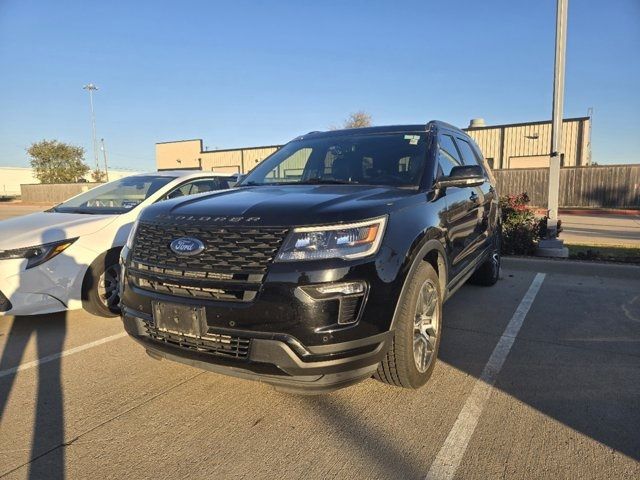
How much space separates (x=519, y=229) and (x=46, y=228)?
23.8 feet

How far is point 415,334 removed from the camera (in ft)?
9.93

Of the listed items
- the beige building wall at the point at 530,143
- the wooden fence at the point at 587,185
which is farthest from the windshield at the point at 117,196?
the beige building wall at the point at 530,143

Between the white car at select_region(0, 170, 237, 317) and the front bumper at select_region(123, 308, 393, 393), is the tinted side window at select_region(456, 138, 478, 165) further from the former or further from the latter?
the front bumper at select_region(123, 308, 393, 393)

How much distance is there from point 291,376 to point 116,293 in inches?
122

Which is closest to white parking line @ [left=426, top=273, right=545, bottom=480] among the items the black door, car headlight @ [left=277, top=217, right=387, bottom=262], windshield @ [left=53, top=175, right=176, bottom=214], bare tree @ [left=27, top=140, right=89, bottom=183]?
the black door

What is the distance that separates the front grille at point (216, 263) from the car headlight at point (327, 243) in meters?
0.07

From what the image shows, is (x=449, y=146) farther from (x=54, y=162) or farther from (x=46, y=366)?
(x=54, y=162)

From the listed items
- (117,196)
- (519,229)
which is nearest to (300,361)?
(117,196)

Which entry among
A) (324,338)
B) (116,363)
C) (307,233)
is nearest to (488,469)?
(324,338)

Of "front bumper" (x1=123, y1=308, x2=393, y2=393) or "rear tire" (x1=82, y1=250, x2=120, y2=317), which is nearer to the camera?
"front bumper" (x1=123, y1=308, x2=393, y2=393)

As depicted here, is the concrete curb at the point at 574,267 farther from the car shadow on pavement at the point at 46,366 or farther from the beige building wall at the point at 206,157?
the beige building wall at the point at 206,157

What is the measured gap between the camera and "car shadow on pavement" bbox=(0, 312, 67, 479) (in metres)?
2.45

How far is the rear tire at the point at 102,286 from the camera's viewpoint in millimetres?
4500

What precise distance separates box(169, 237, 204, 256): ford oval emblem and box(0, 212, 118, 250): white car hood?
2.31m
